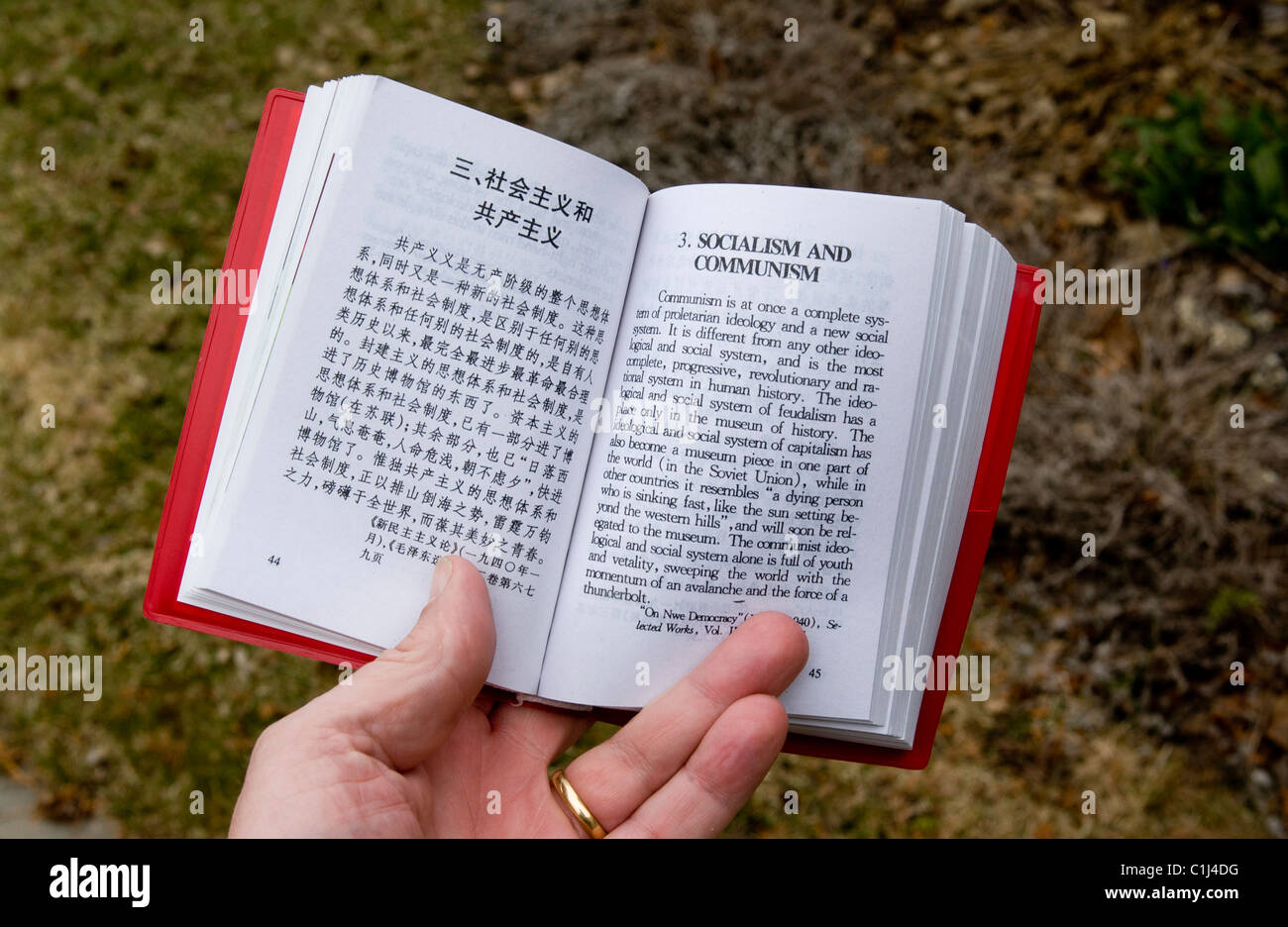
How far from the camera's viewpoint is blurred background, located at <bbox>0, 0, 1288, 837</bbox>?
2.30 metres

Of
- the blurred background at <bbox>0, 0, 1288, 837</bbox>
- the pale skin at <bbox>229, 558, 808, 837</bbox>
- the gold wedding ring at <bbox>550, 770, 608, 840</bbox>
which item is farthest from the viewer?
the blurred background at <bbox>0, 0, 1288, 837</bbox>

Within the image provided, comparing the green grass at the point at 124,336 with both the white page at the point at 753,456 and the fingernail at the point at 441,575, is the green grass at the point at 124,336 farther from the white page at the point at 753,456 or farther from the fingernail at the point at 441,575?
the white page at the point at 753,456

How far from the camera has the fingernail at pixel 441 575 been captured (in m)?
1.46

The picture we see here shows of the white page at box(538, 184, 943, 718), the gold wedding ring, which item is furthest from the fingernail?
the gold wedding ring

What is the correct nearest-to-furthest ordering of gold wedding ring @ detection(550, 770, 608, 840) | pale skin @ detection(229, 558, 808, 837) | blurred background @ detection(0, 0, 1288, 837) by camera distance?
1. pale skin @ detection(229, 558, 808, 837)
2. gold wedding ring @ detection(550, 770, 608, 840)
3. blurred background @ detection(0, 0, 1288, 837)

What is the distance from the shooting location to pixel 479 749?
1651mm

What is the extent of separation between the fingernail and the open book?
38 millimetres

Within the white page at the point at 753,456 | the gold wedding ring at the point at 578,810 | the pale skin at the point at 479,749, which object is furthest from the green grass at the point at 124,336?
the white page at the point at 753,456

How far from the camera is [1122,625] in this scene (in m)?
2.35

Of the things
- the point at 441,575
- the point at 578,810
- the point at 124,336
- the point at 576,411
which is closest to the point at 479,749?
the point at 578,810

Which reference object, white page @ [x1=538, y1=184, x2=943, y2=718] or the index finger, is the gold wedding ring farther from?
white page @ [x1=538, y1=184, x2=943, y2=718]

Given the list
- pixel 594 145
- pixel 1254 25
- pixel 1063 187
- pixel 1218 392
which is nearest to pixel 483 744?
pixel 594 145

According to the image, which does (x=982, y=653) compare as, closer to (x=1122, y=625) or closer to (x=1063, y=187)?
(x=1122, y=625)
